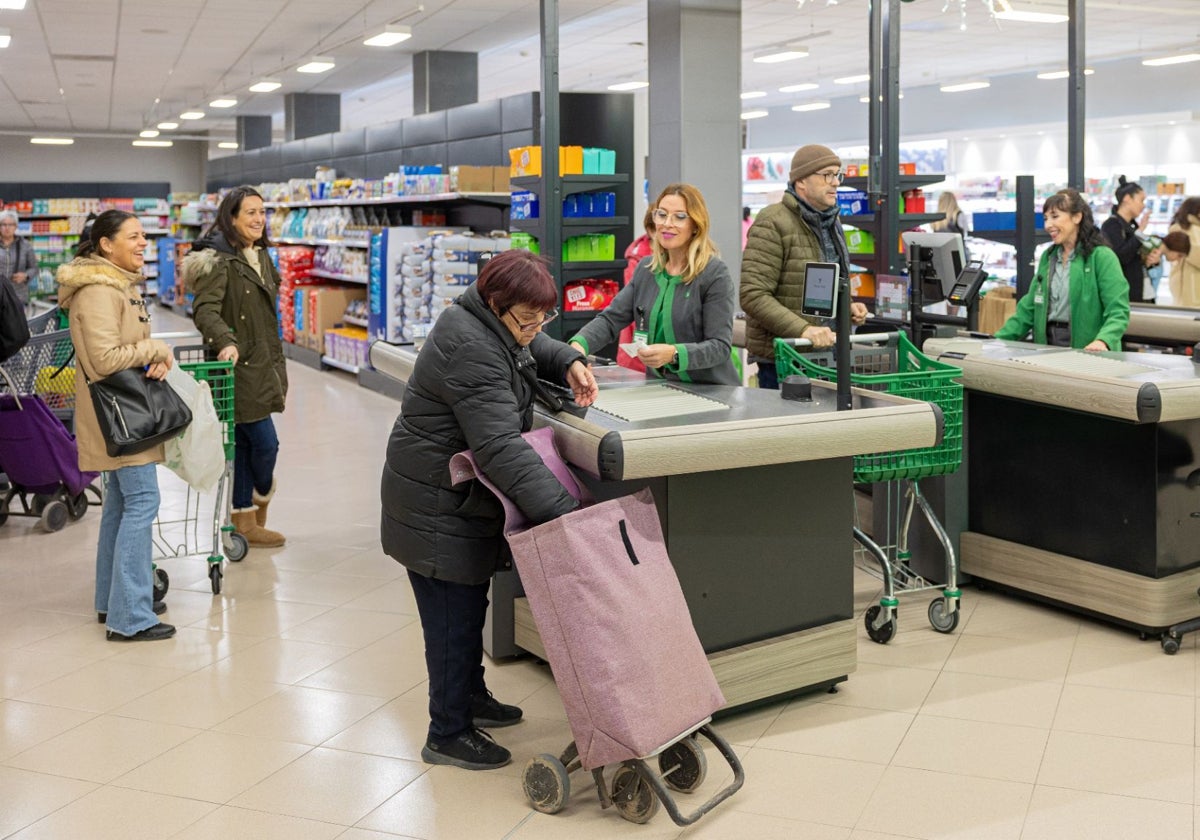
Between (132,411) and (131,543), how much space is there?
48cm

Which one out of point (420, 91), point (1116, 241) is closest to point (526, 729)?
point (1116, 241)

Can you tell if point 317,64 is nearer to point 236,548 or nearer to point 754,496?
point 236,548

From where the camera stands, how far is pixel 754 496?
3531 mm

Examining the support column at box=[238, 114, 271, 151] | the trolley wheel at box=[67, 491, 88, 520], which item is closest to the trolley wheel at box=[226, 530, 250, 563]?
the trolley wheel at box=[67, 491, 88, 520]

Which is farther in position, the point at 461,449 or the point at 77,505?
the point at 77,505

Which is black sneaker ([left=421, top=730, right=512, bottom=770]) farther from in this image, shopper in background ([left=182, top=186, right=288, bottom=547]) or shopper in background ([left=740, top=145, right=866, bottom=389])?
shopper in background ([left=182, top=186, right=288, bottom=547])

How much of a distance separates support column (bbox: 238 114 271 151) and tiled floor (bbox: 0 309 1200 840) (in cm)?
1912

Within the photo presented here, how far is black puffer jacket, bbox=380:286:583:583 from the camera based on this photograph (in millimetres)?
2969

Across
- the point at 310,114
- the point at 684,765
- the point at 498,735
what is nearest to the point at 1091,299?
the point at 684,765

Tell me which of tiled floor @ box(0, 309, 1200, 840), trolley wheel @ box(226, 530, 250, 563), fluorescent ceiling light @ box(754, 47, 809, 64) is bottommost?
tiled floor @ box(0, 309, 1200, 840)

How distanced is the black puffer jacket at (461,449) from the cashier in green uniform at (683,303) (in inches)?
36.4

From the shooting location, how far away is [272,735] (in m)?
3.58

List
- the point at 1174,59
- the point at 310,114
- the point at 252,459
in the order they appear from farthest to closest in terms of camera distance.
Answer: the point at 310,114 < the point at 1174,59 < the point at 252,459

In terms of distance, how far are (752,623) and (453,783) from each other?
976 mm
